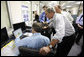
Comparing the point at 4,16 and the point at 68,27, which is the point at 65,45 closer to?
the point at 68,27

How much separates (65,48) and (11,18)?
203cm

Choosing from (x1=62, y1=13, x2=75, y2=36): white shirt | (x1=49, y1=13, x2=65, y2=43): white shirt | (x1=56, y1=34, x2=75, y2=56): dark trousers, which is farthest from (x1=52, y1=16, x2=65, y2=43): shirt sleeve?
(x1=56, y1=34, x2=75, y2=56): dark trousers

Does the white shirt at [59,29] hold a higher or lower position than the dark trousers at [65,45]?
higher

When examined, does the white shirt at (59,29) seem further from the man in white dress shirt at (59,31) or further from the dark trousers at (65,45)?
the dark trousers at (65,45)

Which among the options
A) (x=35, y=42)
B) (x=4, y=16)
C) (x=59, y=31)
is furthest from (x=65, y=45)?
(x=4, y=16)

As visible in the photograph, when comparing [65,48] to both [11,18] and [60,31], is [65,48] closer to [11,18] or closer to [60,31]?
[60,31]

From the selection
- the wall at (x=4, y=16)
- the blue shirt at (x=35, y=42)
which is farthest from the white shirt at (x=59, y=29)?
the wall at (x=4, y=16)

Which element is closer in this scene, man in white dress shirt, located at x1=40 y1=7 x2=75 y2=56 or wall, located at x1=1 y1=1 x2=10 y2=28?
man in white dress shirt, located at x1=40 y1=7 x2=75 y2=56

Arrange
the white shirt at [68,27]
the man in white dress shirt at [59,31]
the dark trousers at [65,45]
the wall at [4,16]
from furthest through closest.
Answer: the wall at [4,16] → the dark trousers at [65,45] → the white shirt at [68,27] → the man in white dress shirt at [59,31]

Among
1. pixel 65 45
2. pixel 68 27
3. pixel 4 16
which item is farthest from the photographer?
pixel 4 16

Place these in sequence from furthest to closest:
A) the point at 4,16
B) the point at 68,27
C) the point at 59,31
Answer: the point at 4,16 < the point at 68,27 < the point at 59,31

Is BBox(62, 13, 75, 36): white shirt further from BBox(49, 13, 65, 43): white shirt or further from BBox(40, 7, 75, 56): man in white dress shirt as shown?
BBox(49, 13, 65, 43): white shirt

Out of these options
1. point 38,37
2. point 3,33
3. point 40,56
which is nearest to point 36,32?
point 38,37

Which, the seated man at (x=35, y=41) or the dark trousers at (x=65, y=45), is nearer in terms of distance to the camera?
the seated man at (x=35, y=41)
